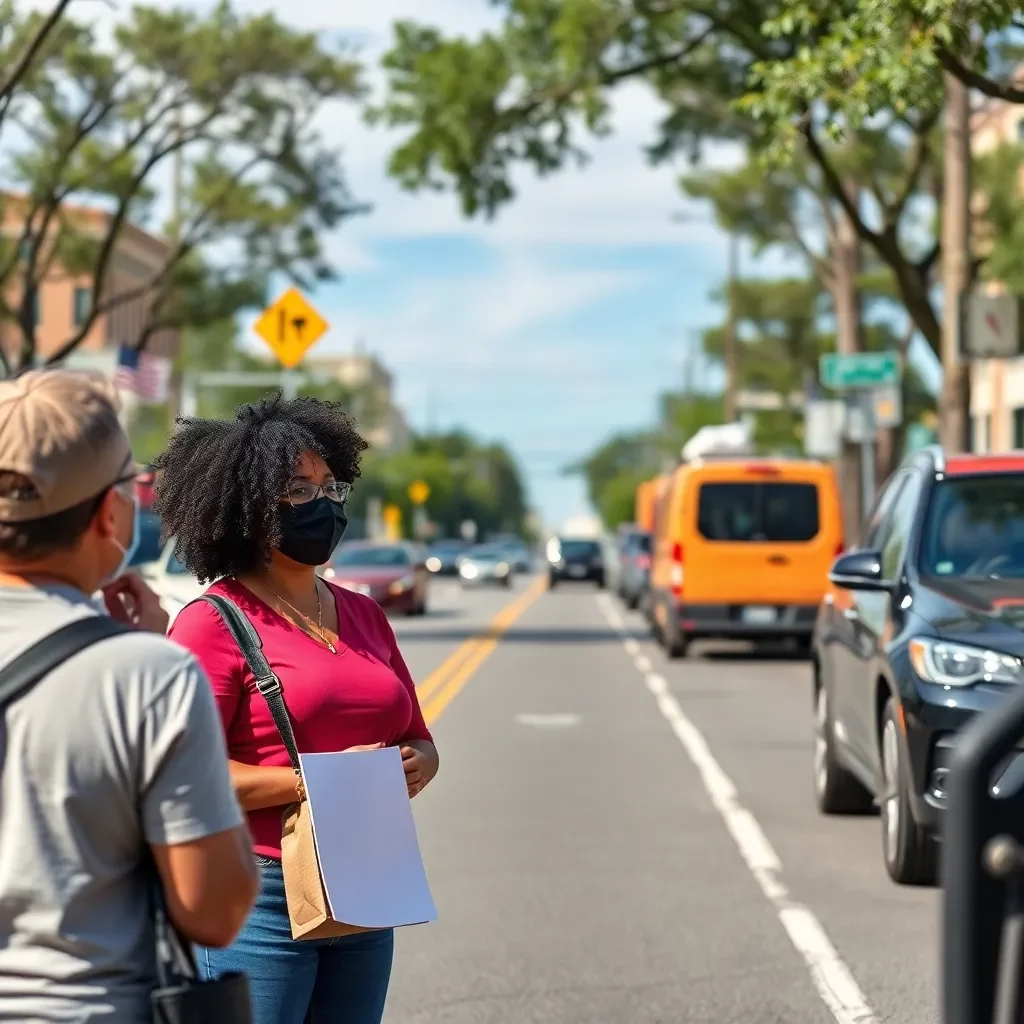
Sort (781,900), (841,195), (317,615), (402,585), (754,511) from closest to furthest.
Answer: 1. (317,615)
2. (781,900)
3. (841,195)
4. (754,511)
5. (402,585)

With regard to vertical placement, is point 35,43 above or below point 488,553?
above

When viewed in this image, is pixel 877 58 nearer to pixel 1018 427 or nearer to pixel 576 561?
pixel 1018 427

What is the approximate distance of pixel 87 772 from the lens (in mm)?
2711

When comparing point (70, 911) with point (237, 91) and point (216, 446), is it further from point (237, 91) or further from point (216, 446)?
point (237, 91)

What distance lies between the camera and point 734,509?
24.5 m

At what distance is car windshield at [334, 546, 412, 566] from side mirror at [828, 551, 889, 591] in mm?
27350

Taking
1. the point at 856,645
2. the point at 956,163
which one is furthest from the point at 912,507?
the point at 956,163

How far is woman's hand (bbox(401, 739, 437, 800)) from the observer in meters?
4.12

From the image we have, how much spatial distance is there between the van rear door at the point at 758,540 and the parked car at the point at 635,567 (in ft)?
39.2

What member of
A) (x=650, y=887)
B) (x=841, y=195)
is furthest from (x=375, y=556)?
(x=650, y=887)

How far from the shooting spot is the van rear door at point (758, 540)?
953 inches

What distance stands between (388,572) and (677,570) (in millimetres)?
12270

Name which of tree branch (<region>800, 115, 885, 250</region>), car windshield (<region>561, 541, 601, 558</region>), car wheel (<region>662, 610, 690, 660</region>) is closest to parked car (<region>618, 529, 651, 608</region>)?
car wheel (<region>662, 610, 690, 660</region>)

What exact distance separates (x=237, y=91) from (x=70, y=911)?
3069 centimetres
